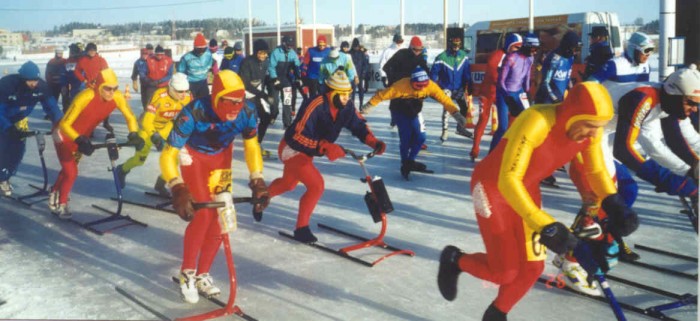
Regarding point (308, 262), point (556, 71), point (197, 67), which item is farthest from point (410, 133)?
point (197, 67)

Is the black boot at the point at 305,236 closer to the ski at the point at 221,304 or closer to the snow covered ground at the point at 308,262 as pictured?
the snow covered ground at the point at 308,262

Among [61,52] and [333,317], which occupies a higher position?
[61,52]

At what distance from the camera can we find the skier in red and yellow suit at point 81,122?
6.38m

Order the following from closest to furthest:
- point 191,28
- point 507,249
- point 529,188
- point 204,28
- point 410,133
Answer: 1. point 507,249
2. point 529,188
3. point 410,133
4. point 191,28
5. point 204,28

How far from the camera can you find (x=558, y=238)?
110 inches

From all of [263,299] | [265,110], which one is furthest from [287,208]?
[265,110]

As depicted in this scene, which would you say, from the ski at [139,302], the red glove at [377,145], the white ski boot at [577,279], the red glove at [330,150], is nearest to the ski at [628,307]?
the white ski boot at [577,279]

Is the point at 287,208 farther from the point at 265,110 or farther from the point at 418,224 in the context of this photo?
the point at 265,110

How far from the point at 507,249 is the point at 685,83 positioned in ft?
5.00

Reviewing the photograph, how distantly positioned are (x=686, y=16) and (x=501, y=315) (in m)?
2.53

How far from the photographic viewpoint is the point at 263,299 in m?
4.31

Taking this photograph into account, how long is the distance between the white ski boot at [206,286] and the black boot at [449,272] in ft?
5.18

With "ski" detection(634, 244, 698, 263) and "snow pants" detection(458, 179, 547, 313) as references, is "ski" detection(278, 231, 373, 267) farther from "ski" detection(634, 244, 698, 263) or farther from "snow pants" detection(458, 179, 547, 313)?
"ski" detection(634, 244, 698, 263)

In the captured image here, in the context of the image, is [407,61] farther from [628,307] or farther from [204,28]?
[204,28]
